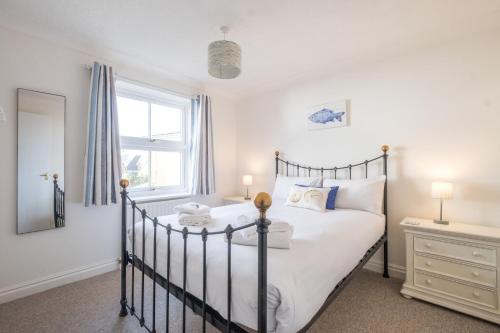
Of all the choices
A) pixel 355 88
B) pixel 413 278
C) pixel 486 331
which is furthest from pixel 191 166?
pixel 486 331

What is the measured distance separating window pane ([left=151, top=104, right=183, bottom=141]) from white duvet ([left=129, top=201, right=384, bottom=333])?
1.78 meters

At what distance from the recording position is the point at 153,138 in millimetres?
3299

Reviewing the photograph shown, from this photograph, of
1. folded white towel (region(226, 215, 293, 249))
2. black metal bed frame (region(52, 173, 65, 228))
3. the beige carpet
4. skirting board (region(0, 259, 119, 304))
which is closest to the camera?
folded white towel (region(226, 215, 293, 249))

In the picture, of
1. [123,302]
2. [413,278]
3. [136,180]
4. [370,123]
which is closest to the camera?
[123,302]

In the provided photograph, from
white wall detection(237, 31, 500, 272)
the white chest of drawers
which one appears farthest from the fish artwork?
the white chest of drawers

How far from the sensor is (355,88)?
9.67ft

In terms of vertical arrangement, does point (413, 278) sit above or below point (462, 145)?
below

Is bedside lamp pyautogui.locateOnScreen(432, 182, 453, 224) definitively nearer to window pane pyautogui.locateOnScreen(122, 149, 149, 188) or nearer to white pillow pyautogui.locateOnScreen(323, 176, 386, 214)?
white pillow pyautogui.locateOnScreen(323, 176, 386, 214)

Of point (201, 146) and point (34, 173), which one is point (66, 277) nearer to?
point (34, 173)

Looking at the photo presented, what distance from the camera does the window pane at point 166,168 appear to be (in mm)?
3352

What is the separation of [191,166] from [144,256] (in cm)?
193

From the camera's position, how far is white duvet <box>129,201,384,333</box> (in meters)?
1.01

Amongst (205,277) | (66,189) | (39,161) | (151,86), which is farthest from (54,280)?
(151,86)

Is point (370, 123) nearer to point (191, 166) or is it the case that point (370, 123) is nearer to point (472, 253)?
point (472, 253)
